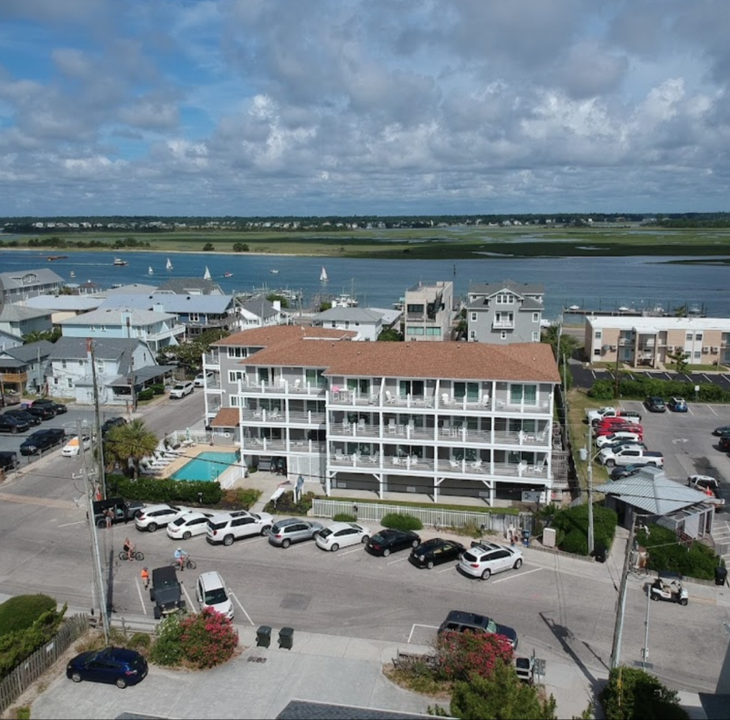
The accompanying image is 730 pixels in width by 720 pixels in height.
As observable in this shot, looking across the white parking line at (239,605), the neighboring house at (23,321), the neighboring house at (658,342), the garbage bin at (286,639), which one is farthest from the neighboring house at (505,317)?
the garbage bin at (286,639)

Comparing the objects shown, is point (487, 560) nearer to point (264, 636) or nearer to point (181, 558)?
point (264, 636)

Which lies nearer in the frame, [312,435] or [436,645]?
[436,645]

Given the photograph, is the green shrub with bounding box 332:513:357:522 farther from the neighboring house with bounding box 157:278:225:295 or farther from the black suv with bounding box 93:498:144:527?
the neighboring house with bounding box 157:278:225:295

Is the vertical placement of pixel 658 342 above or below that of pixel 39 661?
above

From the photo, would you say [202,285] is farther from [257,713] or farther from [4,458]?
[257,713]

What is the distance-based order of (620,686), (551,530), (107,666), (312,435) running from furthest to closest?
1. (312,435)
2. (551,530)
3. (107,666)
4. (620,686)

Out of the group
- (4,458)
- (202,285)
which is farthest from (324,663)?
(202,285)

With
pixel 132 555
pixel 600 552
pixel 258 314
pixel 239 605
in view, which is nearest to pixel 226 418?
pixel 132 555
